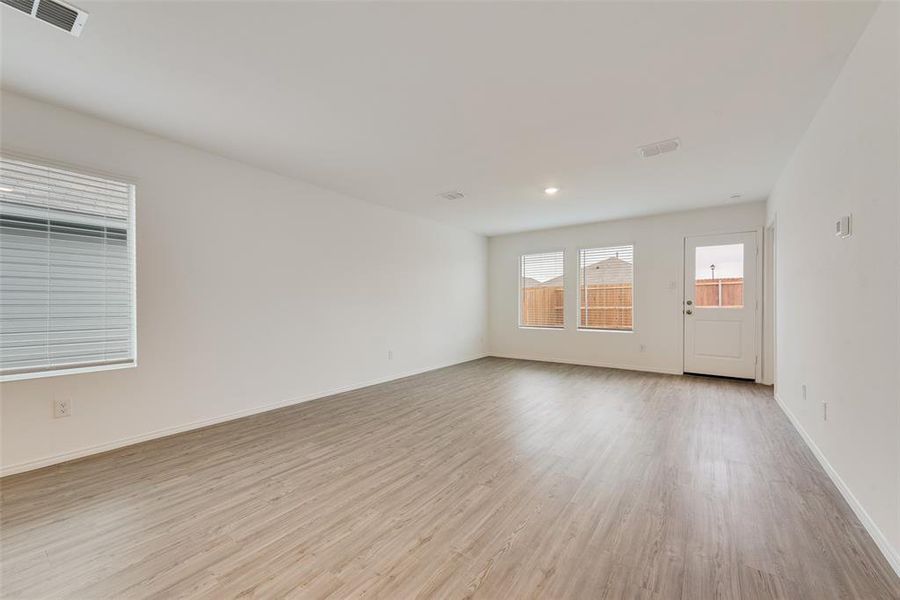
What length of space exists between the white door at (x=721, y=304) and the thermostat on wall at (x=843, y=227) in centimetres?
342

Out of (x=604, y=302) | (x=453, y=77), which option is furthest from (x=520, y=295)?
(x=453, y=77)

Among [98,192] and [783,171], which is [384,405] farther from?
[783,171]

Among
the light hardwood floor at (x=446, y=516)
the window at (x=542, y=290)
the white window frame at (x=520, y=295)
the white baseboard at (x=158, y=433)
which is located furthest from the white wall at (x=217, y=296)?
the window at (x=542, y=290)

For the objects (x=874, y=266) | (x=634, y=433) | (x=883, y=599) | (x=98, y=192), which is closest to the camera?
(x=883, y=599)

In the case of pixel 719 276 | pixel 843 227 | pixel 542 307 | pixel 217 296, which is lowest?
pixel 542 307

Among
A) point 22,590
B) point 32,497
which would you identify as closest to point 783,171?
point 22,590

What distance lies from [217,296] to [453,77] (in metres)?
2.87

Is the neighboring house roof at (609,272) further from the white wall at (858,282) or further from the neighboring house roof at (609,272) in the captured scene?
the white wall at (858,282)

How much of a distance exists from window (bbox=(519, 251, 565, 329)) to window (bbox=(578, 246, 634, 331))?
1.29ft

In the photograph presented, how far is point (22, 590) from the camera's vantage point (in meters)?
1.47

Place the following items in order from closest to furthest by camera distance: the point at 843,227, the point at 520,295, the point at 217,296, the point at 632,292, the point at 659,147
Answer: the point at 843,227, the point at 659,147, the point at 217,296, the point at 632,292, the point at 520,295

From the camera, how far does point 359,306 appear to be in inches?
194

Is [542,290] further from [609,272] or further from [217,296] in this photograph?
[217,296]

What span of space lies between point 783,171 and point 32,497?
6.62m
